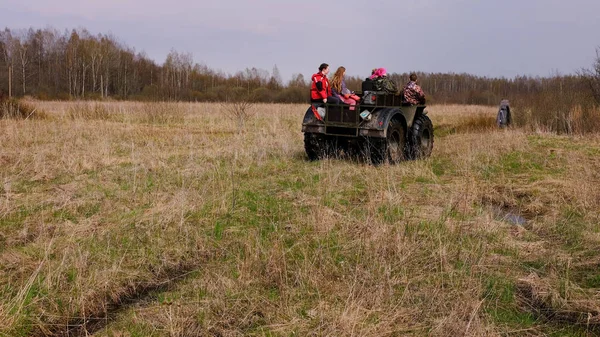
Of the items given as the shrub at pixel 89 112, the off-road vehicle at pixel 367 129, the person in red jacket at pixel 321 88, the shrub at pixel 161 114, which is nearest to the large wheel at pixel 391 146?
the off-road vehicle at pixel 367 129

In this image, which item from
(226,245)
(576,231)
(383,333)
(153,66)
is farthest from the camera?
(153,66)

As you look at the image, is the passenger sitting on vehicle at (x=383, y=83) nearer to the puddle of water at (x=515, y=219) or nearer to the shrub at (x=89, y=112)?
the puddle of water at (x=515, y=219)

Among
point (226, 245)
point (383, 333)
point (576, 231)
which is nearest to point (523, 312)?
point (383, 333)

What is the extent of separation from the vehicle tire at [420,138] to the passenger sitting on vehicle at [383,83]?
2.74 feet

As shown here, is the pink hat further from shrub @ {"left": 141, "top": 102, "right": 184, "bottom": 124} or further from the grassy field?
shrub @ {"left": 141, "top": 102, "right": 184, "bottom": 124}

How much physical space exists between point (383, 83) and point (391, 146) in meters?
1.25

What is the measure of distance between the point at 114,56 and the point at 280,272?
5548 cm

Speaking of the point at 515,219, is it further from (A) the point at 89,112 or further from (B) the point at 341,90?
(A) the point at 89,112

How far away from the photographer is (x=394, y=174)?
26.8ft

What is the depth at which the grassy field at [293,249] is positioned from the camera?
3.42 m

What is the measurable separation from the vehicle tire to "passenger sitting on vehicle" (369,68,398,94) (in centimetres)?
83

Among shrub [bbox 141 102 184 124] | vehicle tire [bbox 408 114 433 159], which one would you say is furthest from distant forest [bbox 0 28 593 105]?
vehicle tire [bbox 408 114 433 159]

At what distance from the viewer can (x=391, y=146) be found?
8.96 meters

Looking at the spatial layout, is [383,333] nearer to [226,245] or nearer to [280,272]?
[280,272]
